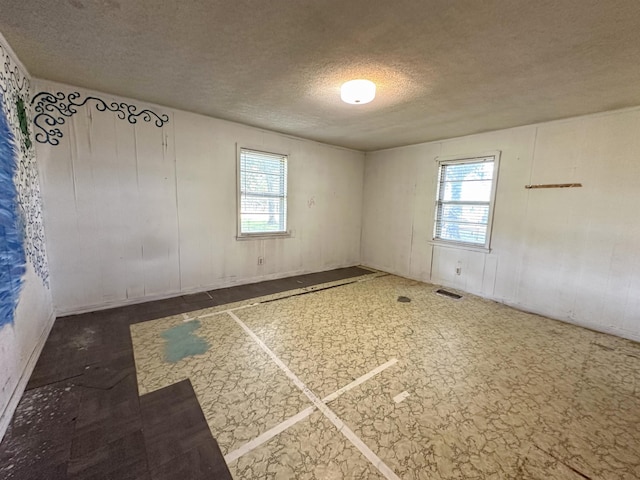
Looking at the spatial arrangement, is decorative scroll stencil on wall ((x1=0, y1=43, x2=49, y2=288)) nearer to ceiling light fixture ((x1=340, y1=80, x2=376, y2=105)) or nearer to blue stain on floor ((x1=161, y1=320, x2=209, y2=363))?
blue stain on floor ((x1=161, y1=320, x2=209, y2=363))

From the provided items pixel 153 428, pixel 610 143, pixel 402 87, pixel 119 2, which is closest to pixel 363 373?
pixel 153 428

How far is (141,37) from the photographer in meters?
1.89

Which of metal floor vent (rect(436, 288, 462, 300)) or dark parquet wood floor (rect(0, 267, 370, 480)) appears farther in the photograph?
metal floor vent (rect(436, 288, 462, 300))

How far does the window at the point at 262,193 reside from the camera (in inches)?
168

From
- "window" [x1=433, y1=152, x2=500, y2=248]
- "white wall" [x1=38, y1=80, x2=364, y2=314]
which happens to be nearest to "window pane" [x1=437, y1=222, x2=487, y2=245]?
"window" [x1=433, y1=152, x2=500, y2=248]

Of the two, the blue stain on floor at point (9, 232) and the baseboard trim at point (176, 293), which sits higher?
the blue stain on floor at point (9, 232)

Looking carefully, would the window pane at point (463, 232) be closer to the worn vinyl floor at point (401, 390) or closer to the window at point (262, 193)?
the worn vinyl floor at point (401, 390)

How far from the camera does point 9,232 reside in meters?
1.93

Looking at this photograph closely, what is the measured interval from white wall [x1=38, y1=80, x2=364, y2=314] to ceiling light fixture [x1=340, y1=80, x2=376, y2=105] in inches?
86.9

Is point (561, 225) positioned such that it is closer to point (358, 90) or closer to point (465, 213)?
point (465, 213)

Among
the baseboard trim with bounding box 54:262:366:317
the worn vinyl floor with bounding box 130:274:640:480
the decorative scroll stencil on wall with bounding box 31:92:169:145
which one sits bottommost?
the worn vinyl floor with bounding box 130:274:640:480

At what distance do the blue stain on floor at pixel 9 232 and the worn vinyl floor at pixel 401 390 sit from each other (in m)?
0.96

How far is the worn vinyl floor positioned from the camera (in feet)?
4.82

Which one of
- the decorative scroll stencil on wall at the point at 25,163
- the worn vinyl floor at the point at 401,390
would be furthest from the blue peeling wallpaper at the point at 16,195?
the worn vinyl floor at the point at 401,390
